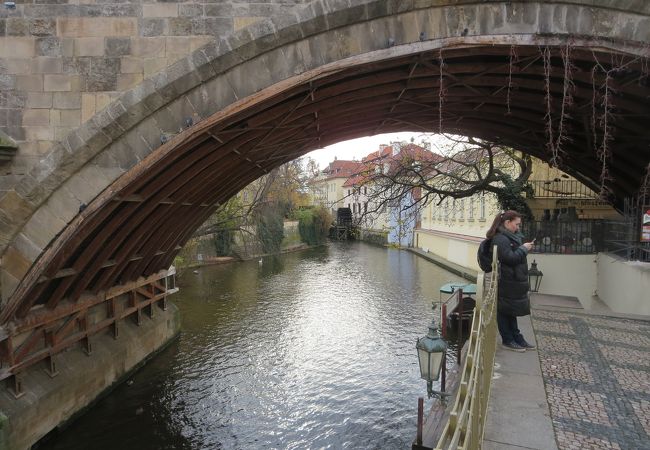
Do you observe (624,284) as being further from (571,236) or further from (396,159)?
(396,159)

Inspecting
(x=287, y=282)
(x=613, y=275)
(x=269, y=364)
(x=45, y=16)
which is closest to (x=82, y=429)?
Answer: (x=269, y=364)

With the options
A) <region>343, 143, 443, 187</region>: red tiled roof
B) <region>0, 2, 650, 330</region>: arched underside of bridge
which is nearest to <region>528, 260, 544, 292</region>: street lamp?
Answer: <region>0, 2, 650, 330</region>: arched underside of bridge

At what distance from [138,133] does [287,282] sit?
1764 centimetres

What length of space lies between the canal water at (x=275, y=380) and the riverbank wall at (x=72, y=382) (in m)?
0.30

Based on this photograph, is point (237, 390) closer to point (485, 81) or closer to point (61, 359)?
point (61, 359)

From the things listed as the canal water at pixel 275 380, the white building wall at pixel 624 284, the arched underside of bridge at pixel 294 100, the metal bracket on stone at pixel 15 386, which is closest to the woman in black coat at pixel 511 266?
the arched underside of bridge at pixel 294 100

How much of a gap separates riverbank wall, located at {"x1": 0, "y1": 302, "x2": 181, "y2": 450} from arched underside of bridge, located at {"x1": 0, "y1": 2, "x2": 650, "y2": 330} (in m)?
1.29

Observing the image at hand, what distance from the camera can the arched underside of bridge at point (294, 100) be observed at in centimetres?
502

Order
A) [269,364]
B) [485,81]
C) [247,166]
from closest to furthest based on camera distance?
[485,81] → [247,166] → [269,364]

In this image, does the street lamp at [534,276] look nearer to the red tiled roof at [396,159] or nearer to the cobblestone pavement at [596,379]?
the cobblestone pavement at [596,379]

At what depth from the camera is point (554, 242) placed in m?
12.5

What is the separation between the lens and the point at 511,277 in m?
5.29

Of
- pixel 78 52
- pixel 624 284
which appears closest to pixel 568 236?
pixel 624 284

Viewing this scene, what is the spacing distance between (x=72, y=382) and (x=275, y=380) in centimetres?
422
